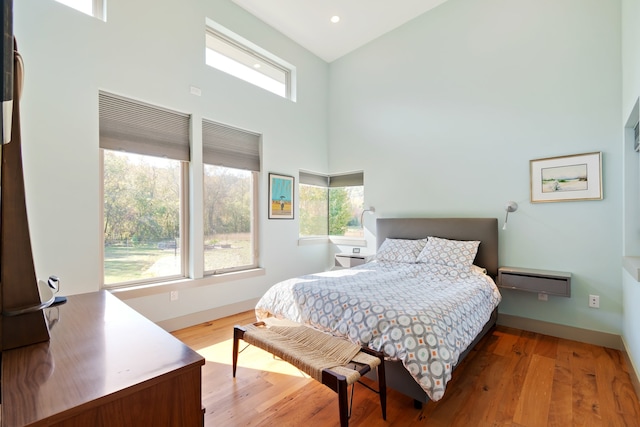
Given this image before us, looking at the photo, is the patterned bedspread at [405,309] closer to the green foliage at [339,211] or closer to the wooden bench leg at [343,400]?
the wooden bench leg at [343,400]

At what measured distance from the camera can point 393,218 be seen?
4082mm

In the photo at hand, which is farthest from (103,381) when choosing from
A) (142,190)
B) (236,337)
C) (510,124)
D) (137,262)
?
(510,124)

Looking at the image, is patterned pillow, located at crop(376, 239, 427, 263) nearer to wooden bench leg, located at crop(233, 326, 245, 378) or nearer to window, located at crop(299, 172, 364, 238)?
window, located at crop(299, 172, 364, 238)

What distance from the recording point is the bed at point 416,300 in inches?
69.3

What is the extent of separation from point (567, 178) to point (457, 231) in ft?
3.74

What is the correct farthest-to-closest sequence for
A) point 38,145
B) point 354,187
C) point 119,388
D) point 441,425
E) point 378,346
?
1. point 354,187
2. point 38,145
3. point 378,346
4. point 441,425
5. point 119,388

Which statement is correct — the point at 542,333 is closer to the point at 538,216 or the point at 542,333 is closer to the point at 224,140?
the point at 538,216

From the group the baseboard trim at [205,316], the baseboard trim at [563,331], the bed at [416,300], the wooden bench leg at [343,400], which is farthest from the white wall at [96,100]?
the baseboard trim at [563,331]

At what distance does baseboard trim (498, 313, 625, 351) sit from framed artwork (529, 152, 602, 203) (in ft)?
4.15

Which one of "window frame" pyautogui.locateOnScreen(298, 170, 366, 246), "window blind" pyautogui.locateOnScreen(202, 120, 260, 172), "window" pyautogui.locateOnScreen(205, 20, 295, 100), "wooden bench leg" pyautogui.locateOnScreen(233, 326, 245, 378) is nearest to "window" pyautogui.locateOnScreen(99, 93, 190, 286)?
"window blind" pyautogui.locateOnScreen(202, 120, 260, 172)

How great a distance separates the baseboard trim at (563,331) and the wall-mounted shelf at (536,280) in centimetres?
44

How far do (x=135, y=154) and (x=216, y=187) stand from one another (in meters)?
0.90

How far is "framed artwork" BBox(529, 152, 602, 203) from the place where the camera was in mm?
2744

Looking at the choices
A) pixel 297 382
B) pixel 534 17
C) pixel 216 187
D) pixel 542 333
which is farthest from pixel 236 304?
pixel 534 17
